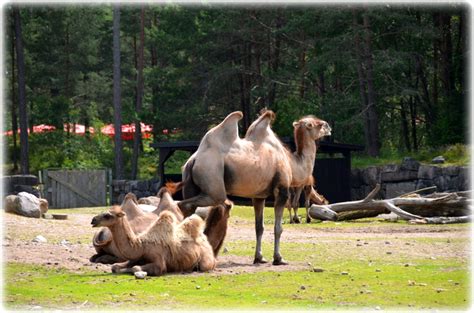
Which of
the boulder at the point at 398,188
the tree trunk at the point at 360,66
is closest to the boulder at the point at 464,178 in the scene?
the boulder at the point at 398,188

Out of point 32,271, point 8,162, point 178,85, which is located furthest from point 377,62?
point 32,271

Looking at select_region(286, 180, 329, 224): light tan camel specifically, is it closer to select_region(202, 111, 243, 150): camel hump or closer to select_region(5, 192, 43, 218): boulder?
select_region(5, 192, 43, 218): boulder

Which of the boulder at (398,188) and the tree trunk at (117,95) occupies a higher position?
the tree trunk at (117,95)

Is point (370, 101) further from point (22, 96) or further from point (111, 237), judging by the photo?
point (111, 237)

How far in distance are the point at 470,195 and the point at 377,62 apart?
561 inches

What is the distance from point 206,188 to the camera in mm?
11039

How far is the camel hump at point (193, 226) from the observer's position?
1050 centimetres

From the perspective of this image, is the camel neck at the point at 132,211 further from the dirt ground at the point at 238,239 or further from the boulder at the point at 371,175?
the boulder at the point at 371,175

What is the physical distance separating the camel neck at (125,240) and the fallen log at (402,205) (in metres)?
10.6

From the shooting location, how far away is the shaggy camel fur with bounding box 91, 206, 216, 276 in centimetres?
1010

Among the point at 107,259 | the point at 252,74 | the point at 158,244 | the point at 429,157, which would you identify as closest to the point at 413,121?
the point at 252,74

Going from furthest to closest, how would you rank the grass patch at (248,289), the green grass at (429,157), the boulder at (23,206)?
the green grass at (429,157)
the boulder at (23,206)
the grass patch at (248,289)

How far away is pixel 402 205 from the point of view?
20.9 meters

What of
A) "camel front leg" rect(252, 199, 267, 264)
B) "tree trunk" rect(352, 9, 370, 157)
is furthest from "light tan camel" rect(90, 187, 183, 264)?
"tree trunk" rect(352, 9, 370, 157)
